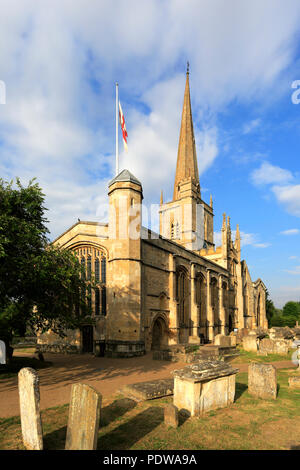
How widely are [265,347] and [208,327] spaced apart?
11.8m

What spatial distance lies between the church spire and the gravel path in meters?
39.3

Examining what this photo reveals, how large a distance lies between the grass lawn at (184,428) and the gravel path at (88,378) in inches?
53.1

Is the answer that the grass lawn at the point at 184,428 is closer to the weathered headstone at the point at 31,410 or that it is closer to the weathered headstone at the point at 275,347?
the weathered headstone at the point at 31,410

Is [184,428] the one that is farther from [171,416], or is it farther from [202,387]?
[202,387]

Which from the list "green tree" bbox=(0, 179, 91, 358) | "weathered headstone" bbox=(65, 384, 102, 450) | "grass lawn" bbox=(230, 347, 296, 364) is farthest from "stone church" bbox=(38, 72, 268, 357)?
"weathered headstone" bbox=(65, 384, 102, 450)

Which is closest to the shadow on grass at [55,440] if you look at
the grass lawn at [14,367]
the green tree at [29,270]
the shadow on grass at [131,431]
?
the shadow on grass at [131,431]

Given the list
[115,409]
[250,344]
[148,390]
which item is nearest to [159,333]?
[250,344]

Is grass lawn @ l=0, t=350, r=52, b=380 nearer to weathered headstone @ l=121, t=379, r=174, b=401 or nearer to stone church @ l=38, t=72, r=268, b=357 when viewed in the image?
stone church @ l=38, t=72, r=268, b=357

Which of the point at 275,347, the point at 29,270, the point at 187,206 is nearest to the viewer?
the point at 29,270

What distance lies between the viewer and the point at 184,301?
1112 inches

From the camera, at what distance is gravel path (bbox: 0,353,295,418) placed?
28.5 ft

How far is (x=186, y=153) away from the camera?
172 feet

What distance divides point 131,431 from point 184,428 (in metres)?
1.18
